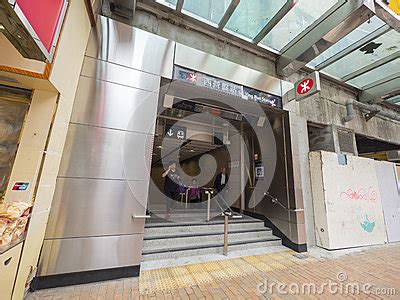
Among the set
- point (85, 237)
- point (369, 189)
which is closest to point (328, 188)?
point (369, 189)

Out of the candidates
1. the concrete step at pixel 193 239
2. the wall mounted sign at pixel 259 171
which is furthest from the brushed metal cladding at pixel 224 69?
the concrete step at pixel 193 239

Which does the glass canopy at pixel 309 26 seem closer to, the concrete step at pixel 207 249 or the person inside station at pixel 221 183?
the person inside station at pixel 221 183

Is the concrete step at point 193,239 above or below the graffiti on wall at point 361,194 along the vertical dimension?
below

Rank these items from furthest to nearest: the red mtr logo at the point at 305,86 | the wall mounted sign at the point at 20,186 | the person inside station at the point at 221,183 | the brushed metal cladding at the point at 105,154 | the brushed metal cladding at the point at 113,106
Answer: the person inside station at the point at 221,183 → the red mtr logo at the point at 305,86 → the brushed metal cladding at the point at 113,106 → the brushed metal cladding at the point at 105,154 → the wall mounted sign at the point at 20,186

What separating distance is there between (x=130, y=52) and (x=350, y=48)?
5487mm

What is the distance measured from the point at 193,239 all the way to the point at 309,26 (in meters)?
5.55

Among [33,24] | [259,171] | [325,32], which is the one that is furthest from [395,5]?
[33,24]

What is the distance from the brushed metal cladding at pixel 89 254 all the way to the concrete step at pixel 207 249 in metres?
0.52

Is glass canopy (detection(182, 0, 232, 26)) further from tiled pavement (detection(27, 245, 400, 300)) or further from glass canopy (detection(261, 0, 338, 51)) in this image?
tiled pavement (detection(27, 245, 400, 300))

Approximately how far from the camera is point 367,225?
4.69 m

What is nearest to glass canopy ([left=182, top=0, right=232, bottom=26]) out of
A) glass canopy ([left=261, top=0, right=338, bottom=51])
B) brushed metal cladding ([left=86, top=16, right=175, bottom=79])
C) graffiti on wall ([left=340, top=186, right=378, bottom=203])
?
brushed metal cladding ([left=86, top=16, right=175, bottom=79])

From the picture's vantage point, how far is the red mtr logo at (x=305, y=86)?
13.0 ft

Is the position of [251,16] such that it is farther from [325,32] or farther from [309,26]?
[325,32]

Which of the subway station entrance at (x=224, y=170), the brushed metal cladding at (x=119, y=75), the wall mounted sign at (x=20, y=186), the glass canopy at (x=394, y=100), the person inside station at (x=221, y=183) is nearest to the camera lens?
the wall mounted sign at (x=20, y=186)
